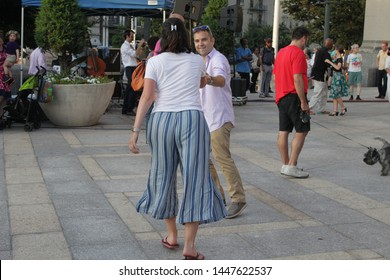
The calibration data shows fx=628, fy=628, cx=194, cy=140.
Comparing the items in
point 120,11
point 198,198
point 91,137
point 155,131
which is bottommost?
point 91,137

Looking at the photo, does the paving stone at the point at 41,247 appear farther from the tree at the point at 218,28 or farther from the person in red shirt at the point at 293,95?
the tree at the point at 218,28

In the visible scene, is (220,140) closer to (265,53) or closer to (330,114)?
(330,114)

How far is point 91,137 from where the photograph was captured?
10.3m

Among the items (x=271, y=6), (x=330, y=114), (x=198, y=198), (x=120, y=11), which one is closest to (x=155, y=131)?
(x=198, y=198)

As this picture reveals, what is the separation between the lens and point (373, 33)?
25078 millimetres

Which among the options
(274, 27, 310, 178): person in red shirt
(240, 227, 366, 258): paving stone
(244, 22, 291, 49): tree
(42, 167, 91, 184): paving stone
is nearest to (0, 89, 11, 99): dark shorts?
(42, 167, 91, 184): paving stone

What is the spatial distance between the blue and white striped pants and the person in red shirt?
2.97 metres

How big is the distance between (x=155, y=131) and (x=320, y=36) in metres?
43.4

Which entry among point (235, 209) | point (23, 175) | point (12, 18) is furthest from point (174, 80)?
point (12, 18)

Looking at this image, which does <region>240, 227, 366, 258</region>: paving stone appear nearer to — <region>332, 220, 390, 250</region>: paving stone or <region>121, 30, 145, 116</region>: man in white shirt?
<region>332, 220, 390, 250</region>: paving stone

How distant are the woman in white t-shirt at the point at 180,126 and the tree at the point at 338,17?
40.3 m

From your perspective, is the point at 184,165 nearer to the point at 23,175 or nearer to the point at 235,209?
the point at 235,209

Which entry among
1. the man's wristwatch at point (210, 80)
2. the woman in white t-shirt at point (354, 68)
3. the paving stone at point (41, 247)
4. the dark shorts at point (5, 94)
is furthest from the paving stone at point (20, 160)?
the woman in white t-shirt at point (354, 68)

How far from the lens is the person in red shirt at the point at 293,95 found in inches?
277
